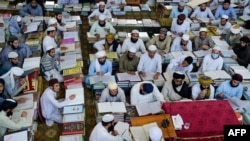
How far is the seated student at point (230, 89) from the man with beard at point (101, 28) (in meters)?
3.26

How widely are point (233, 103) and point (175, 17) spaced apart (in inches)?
167

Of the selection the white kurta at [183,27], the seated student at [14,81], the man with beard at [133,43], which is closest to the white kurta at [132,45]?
the man with beard at [133,43]

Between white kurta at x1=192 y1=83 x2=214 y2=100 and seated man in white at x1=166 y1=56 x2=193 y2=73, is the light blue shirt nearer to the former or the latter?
seated man in white at x1=166 y1=56 x2=193 y2=73

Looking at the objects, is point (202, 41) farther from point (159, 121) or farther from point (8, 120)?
point (8, 120)

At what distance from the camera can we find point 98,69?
7.09 meters

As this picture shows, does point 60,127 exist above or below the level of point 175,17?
below

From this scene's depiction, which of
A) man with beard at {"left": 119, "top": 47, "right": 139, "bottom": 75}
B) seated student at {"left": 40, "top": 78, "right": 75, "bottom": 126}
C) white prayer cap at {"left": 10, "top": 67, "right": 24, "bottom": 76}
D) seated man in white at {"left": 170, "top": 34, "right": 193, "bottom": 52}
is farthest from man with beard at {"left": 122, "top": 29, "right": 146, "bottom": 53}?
white prayer cap at {"left": 10, "top": 67, "right": 24, "bottom": 76}

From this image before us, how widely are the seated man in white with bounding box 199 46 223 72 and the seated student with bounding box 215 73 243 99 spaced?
884mm

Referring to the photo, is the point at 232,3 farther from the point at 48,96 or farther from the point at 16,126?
the point at 16,126

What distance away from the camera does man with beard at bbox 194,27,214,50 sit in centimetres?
835

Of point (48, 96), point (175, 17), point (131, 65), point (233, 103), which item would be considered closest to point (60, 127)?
point (48, 96)

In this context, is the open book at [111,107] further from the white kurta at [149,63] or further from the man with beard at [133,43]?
the man with beard at [133,43]

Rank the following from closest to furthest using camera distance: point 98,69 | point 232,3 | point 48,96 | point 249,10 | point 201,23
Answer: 1. point 48,96
2. point 98,69
3. point 201,23
4. point 249,10
5. point 232,3

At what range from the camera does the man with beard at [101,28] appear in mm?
8539
